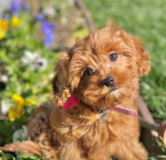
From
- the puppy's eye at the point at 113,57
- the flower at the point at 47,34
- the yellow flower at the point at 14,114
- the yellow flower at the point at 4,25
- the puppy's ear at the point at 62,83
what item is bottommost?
→ the yellow flower at the point at 14,114

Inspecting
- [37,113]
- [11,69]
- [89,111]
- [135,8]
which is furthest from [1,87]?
[135,8]

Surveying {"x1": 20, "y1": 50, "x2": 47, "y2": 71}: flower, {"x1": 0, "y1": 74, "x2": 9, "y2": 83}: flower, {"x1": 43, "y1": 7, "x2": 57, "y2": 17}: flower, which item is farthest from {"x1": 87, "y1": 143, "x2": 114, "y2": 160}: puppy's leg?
{"x1": 43, "y1": 7, "x2": 57, "y2": 17}: flower

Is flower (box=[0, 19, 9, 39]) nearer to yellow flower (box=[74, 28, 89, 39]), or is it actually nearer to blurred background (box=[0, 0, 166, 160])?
blurred background (box=[0, 0, 166, 160])

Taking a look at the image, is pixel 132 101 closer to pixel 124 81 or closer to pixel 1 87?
pixel 124 81

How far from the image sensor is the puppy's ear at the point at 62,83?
9.20ft

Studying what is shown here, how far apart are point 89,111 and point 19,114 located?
1478 millimetres

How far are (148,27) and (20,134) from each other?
4.15m

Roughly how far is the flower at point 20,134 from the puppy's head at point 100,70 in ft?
3.23

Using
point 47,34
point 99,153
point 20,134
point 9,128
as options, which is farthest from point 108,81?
point 47,34

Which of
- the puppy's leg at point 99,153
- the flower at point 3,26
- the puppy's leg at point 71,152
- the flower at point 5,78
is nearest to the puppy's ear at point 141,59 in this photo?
the puppy's leg at point 99,153

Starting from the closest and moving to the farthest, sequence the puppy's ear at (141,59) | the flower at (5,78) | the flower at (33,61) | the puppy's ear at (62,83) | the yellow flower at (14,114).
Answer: the puppy's ear at (62,83), the puppy's ear at (141,59), the yellow flower at (14,114), the flower at (33,61), the flower at (5,78)

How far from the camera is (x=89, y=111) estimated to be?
294cm

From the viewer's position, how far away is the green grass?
4660 millimetres

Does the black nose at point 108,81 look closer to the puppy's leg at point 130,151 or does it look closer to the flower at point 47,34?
the puppy's leg at point 130,151
